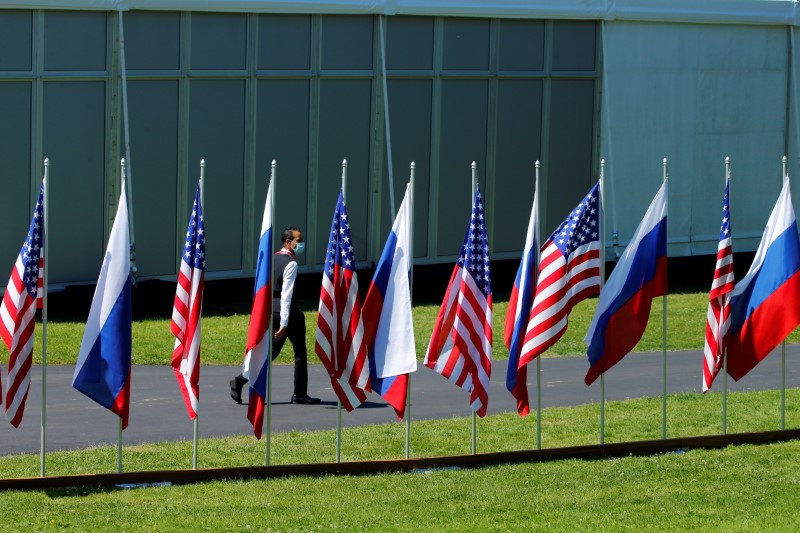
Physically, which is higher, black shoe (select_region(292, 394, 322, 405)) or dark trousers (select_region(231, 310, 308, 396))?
dark trousers (select_region(231, 310, 308, 396))

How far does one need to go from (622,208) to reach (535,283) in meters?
14.1

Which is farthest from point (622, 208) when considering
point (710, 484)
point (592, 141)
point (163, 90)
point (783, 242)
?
point (710, 484)

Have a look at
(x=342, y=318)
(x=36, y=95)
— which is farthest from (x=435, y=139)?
(x=342, y=318)

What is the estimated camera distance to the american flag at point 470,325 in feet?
46.1

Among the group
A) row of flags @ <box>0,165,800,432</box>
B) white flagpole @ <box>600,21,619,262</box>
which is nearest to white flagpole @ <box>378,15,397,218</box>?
white flagpole @ <box>600,21,619,262</box>

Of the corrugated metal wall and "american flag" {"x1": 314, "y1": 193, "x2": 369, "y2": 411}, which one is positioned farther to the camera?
the corrugated metal wall

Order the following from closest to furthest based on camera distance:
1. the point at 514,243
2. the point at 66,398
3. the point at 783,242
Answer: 1. the point at 783,242
2. the point at 66,398
3. the point at 514,243

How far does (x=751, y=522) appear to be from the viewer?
11398 mm

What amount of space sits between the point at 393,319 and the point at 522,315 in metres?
1.19

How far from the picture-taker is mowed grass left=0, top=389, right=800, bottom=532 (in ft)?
37.3

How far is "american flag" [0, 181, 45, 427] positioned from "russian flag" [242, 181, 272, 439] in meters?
1.82

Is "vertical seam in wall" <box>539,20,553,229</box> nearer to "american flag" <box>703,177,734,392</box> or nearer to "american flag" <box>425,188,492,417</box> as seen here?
"american flag" <box>703,177,734,392</box>

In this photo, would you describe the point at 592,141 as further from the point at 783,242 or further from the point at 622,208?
the point at 783,242

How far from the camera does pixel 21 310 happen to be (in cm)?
1273
